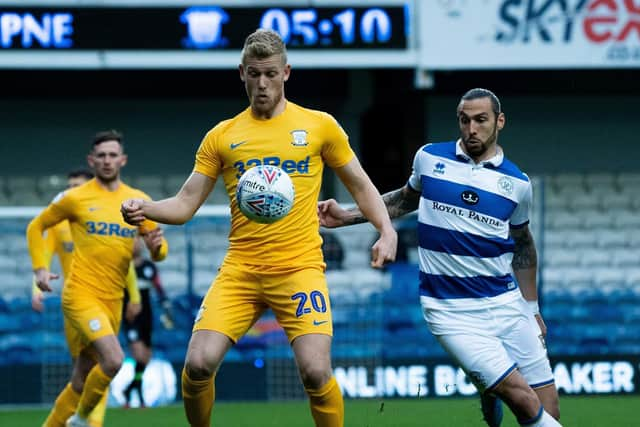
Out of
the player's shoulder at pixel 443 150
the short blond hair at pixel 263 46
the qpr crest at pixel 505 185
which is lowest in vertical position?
the qpr crest at pixel 505 185

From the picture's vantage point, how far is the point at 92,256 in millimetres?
9141

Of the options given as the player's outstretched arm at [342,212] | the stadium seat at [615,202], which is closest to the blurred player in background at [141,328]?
the player's outstretched arm at [342,212]

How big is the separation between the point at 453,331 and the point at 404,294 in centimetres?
701

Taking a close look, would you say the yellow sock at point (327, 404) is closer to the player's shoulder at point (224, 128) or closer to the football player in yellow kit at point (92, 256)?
the player's shoulder at point (224, 128)

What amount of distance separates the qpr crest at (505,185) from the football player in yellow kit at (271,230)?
2.29 feet

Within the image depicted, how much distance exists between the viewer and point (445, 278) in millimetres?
6898

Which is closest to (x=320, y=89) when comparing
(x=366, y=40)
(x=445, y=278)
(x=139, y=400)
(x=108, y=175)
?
(x=366, y=40)

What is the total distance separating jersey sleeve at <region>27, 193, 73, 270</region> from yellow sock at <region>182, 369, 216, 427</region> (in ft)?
9.75

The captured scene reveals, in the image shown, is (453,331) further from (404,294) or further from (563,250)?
(563,250)

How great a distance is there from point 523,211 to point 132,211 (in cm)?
219

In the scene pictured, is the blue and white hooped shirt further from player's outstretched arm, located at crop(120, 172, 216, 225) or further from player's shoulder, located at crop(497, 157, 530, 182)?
player's outstretched arm, located at crop(120, 172, 216, 225)

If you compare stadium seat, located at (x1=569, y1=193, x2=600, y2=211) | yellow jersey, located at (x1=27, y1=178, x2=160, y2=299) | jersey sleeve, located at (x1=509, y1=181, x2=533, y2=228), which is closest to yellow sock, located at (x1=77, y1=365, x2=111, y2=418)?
yellow jersey, located at (x1=27, y1=178, x2=160, y2=299)

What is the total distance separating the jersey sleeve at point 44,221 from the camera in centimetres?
916

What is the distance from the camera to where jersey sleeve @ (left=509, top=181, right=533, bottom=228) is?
694cm
